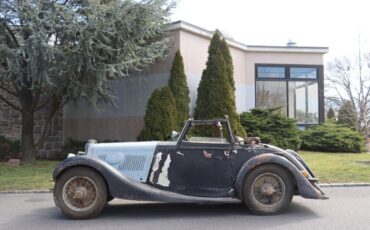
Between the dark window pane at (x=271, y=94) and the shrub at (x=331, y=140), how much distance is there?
1851 millimetres

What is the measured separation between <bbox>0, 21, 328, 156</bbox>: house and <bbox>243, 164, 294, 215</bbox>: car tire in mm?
9987

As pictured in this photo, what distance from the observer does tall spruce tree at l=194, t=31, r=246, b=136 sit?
53.9 ft

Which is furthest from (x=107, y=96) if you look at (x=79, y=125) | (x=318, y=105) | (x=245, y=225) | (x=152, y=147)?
(x=318, y=105)

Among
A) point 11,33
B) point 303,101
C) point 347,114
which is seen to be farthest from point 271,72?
point 347,114

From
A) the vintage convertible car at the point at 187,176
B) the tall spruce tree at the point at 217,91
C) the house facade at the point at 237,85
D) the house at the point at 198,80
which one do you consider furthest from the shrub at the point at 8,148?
the vintage convertible car at the point at 187,176

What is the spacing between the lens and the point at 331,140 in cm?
1983

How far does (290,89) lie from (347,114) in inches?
674

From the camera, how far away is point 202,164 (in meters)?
7.95

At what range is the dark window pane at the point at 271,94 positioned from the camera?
2134cm

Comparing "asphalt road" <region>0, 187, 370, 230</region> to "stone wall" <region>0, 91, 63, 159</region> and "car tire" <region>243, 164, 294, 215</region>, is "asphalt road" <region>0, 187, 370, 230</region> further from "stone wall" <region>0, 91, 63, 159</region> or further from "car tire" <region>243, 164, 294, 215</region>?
"stone wall" <region>0, 91, 63, 159</region>

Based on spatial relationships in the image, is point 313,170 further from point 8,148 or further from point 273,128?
point 8,148

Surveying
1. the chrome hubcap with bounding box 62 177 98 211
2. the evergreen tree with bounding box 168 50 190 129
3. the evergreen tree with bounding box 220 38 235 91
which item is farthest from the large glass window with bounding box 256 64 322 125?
the chrome hubcap with bounding box 62 177 98 211

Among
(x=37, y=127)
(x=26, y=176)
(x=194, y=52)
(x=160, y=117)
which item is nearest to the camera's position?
(x=26, y=176)

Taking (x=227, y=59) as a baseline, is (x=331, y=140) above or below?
below
